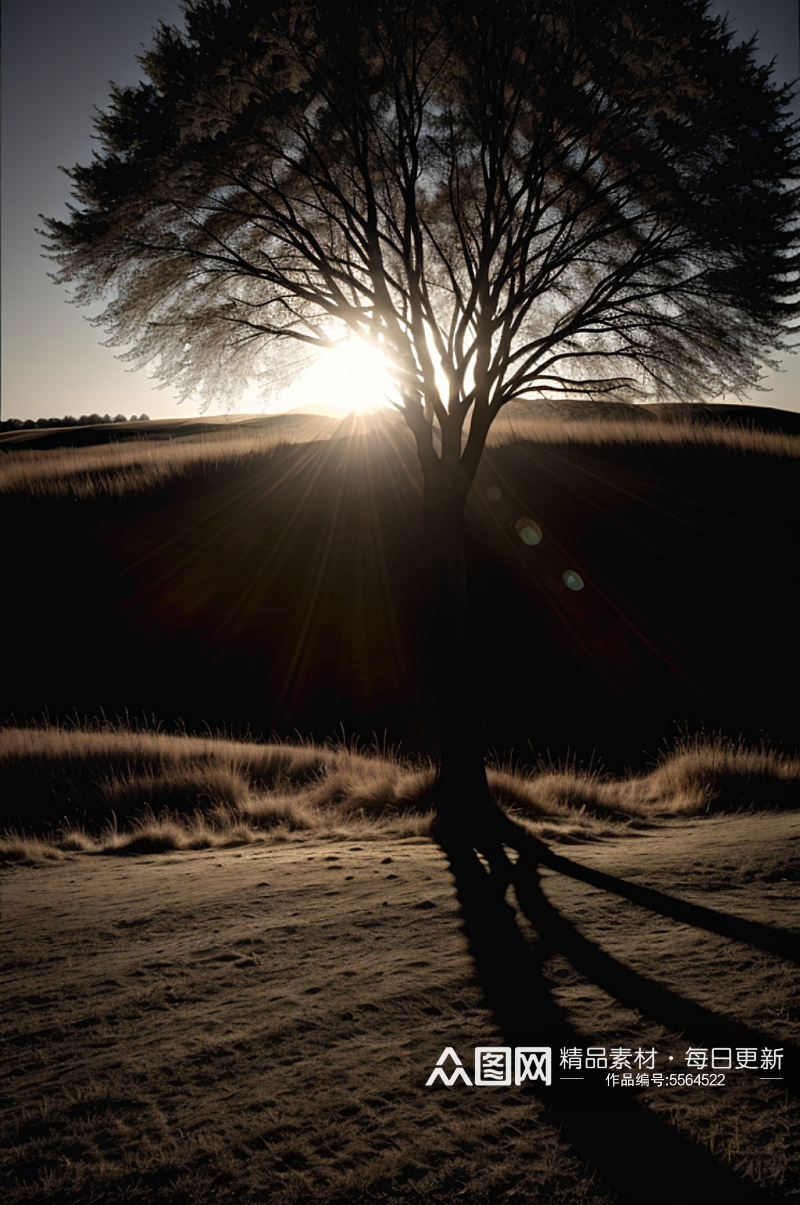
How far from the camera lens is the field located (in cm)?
250

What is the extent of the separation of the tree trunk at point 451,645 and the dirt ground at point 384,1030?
234 centimetres

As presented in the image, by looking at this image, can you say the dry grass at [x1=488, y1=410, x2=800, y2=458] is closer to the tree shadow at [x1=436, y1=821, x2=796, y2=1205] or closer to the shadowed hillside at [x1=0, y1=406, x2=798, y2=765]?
the shadowed hillside at [x1=0, y1=406, x2=798, y2=765]

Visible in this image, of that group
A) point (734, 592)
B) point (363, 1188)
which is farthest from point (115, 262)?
point (734, 592)

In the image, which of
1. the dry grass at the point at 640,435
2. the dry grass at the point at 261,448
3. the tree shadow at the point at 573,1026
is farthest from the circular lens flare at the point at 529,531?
the tree shadow at the point at 573,1026

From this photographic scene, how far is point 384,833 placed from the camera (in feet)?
23.5

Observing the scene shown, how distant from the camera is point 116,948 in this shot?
4.20m

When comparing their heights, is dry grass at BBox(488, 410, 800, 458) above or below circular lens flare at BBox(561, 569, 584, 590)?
above

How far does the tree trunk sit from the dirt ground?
2.34 m

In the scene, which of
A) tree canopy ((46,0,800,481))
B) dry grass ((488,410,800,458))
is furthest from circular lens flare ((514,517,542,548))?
tree canopy ((46,0,800,481))

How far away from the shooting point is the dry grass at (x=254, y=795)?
7227 millimetres

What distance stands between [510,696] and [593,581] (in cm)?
274

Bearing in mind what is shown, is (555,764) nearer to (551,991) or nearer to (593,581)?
(593,581)

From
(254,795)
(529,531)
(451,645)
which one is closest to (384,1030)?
(451,645)

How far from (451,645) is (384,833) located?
1.99 metres
